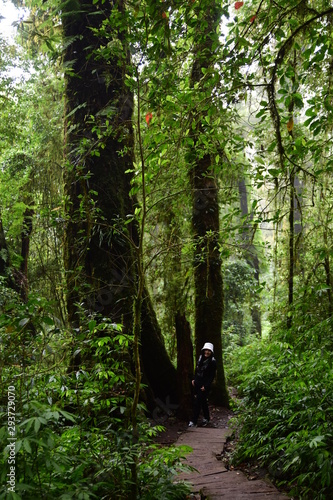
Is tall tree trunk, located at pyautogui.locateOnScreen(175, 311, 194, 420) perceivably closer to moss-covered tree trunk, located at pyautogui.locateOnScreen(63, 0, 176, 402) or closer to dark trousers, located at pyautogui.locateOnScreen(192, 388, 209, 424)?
dark trousers, located at pyautogui.locateOnScreen(192, 388, 209, 424)

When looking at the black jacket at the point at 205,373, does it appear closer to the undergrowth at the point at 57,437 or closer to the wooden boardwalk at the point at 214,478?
the wooden boardwalk at the point at 214,478

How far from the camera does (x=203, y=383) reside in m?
8.18

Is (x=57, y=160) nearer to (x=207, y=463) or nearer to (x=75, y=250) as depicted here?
(x=75, y=250)

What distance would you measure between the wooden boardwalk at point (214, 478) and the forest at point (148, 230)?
36 cm

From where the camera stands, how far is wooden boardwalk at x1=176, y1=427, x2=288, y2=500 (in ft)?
14.6

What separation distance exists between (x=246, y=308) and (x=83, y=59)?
16068mm

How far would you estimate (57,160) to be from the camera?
35.7 ft

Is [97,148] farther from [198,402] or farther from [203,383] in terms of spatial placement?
[198,402]

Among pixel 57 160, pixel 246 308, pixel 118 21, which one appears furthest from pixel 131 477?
pixel 246 308

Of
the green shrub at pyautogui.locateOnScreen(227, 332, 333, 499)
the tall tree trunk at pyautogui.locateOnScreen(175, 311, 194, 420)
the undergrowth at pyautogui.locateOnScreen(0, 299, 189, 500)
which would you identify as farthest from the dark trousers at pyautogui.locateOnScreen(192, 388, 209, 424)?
the undergrowth at pyautogui.locateOnScreen(0, 299, 189, 500)

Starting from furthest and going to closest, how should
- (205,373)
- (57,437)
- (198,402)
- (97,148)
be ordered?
(205,373), (198,402), (97,148), (57,437)

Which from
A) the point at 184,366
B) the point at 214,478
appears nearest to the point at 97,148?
the point at 184,366

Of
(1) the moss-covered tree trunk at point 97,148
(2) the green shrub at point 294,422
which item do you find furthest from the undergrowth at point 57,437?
(1) the moss-covered tree trunk at point 97,148

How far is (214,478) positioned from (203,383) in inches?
117
